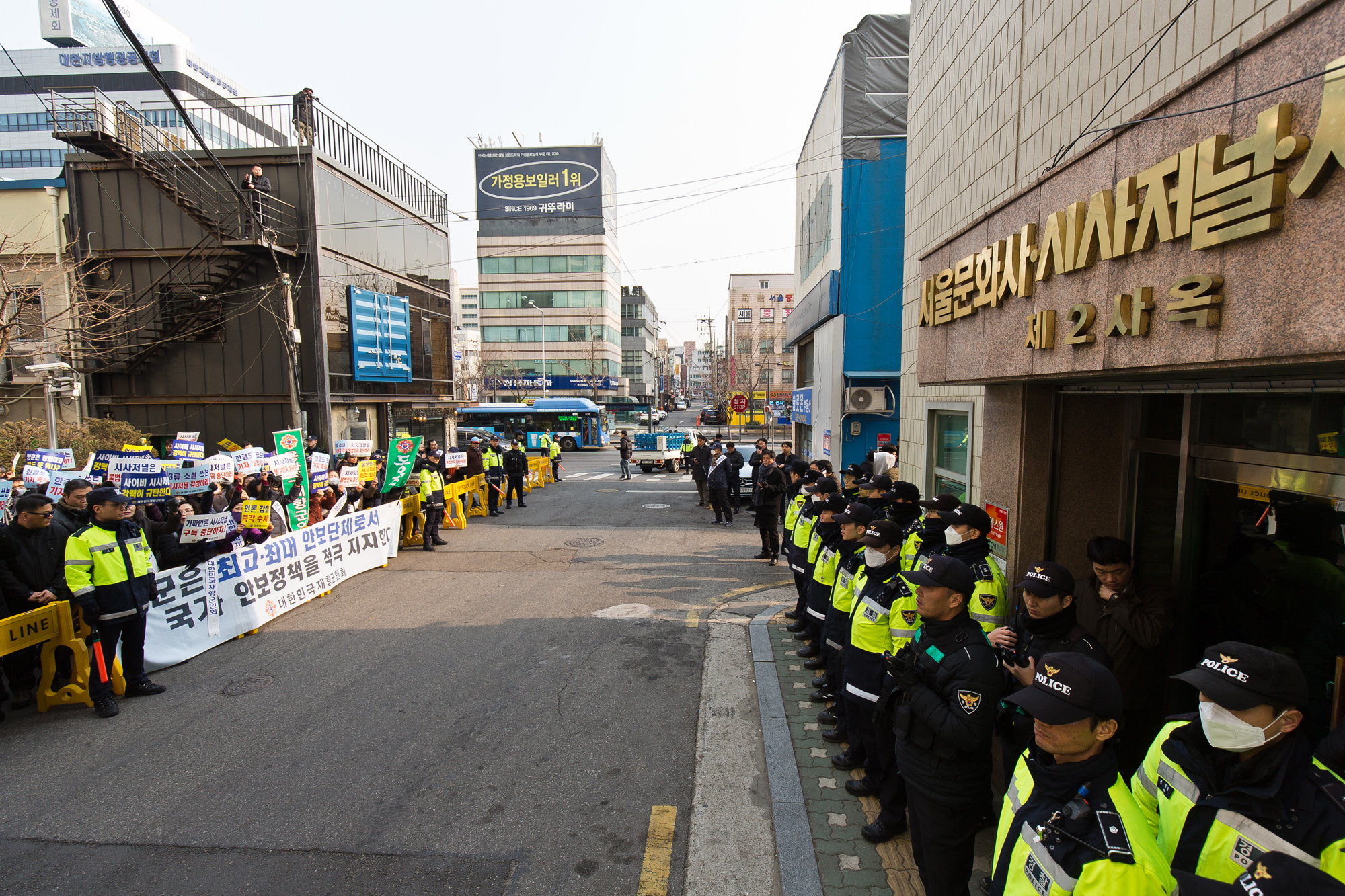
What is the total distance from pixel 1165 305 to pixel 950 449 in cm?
486

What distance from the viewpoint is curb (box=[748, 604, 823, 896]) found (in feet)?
12.5

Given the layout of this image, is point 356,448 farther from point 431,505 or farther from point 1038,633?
point 1038,633

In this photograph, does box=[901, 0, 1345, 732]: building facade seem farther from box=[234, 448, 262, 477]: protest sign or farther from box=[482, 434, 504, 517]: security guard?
box=[482, 434, 504, 517]: security guard

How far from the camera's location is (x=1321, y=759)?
7.40 ft

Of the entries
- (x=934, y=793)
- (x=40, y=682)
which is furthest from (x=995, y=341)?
(x=40, y=682)

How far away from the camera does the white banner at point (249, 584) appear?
7.02 m

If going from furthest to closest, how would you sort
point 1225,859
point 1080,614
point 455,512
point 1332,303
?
1. point 455,512
2. point 1080,614
3. point 1332,303
4. point 1225,859

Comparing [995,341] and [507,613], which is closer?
[995,341]

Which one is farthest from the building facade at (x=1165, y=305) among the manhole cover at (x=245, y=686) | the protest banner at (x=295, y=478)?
the protest banner at (x=295, y=478)

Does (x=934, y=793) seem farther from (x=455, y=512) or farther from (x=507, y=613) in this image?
(x=455, y=512)

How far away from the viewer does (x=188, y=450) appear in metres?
11.4

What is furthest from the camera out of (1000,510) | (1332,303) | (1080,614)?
(1000,510)

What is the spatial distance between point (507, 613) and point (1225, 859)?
7.88 metres

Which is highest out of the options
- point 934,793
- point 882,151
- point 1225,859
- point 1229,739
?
point 882,151
